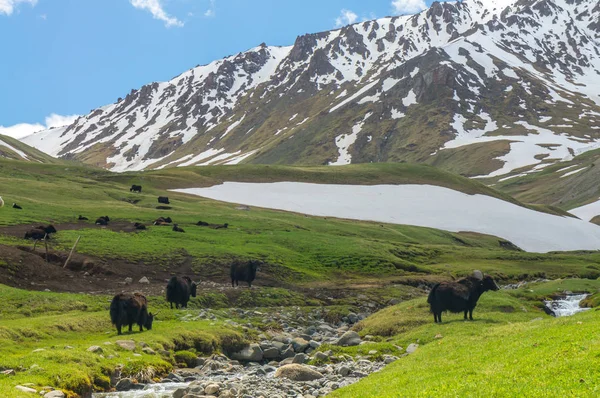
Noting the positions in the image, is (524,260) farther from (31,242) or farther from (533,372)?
(533,372)

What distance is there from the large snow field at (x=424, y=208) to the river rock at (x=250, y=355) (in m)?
72.7

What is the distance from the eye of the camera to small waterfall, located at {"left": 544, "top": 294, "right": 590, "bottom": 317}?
40631 mm

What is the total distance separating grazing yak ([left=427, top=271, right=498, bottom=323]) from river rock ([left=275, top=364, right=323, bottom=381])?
10.2m

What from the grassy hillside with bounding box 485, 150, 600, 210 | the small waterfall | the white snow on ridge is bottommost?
the small waterfall

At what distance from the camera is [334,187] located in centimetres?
12112

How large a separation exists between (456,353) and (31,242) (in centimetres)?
3825

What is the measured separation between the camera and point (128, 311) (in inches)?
1136

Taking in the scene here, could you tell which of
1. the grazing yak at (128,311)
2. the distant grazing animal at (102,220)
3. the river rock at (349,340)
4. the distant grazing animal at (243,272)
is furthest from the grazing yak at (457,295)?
the distant grazing animal at (102,220)

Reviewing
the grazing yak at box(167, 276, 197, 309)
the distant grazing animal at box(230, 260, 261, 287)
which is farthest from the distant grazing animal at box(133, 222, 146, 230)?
the grazing yak at box(167, 276, 197, 309)

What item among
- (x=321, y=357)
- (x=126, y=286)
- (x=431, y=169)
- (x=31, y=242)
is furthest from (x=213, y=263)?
(x=431, y=169)

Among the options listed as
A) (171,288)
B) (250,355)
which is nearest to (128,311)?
(250,355)

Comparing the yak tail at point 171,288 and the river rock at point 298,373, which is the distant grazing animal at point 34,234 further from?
the river rock at point 298,373

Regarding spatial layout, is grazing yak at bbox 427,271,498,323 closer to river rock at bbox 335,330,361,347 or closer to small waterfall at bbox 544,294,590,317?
river rock at bbox 335,330,361,347

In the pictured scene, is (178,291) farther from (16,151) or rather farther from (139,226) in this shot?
(16,151)
